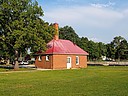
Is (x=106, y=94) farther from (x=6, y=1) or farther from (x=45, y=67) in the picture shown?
(x=45, y=67)

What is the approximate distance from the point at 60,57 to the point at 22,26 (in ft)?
35.1

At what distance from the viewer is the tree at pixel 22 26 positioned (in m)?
40.2

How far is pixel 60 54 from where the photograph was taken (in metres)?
47.9

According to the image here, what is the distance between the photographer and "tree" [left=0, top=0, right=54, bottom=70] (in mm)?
40156

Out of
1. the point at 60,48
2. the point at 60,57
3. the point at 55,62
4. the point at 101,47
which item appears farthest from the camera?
the point at 101,47

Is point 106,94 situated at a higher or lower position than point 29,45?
lower

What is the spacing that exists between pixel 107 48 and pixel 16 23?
87178 millimetres

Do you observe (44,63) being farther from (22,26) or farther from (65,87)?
(65,87)

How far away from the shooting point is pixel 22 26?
40.7m

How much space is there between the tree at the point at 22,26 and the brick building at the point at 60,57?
16.4 feet

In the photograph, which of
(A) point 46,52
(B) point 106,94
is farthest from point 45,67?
(B) point 106,94

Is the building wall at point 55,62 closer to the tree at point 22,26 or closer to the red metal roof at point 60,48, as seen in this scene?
the red metal roof at point 60,48

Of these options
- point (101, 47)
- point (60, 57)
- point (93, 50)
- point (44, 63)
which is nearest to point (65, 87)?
point (60, 57)

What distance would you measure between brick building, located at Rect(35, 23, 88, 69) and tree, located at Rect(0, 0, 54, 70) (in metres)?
4.99
